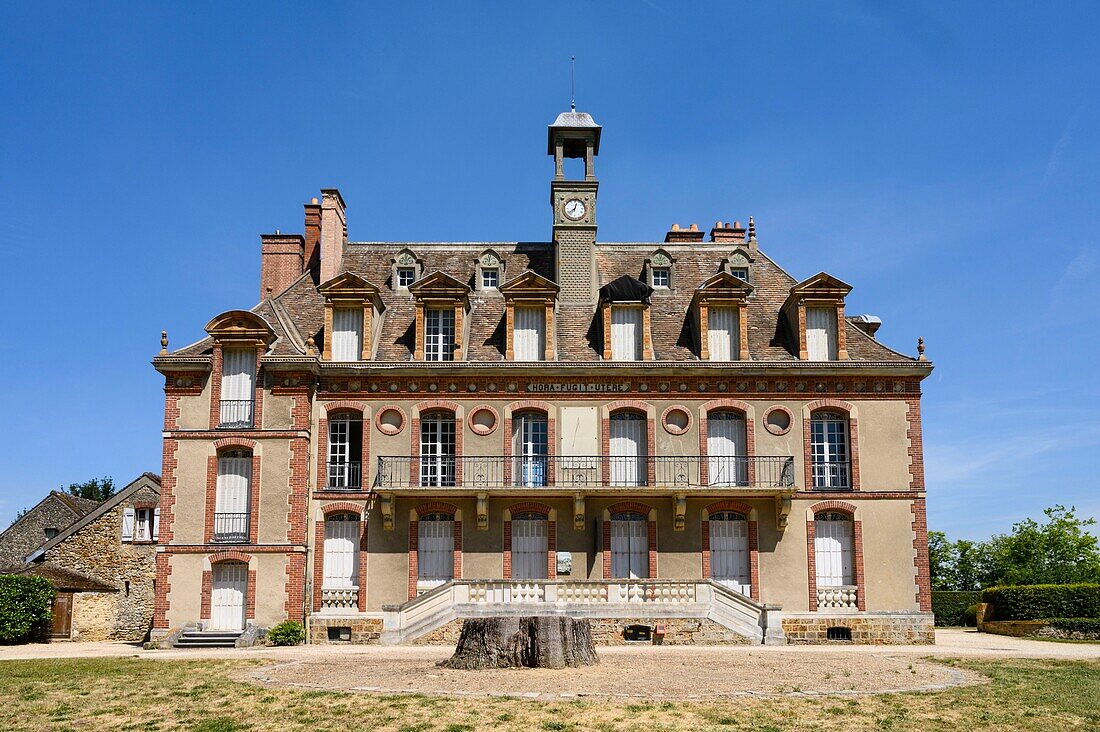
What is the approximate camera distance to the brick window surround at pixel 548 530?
29.0m

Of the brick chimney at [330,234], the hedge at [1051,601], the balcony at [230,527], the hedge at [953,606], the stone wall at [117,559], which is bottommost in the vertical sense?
the hedge at [953,606]

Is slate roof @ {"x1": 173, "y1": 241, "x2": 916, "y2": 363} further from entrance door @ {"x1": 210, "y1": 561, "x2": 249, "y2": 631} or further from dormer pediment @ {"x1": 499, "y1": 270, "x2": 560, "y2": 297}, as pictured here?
entrance door @ {"x1": 210, "y1": 561, "x2": 249, "y2": 631}

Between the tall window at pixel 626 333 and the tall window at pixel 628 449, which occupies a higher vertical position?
the tall window at pixel 626 333

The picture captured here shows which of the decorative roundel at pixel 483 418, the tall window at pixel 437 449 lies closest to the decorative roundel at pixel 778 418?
the decorative roundel at pixel 483 418

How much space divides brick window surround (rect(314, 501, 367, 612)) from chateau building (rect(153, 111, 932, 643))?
0.19ft

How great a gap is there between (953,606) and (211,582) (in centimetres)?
2595

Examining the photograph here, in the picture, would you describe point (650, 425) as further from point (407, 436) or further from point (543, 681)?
point (543, 681)

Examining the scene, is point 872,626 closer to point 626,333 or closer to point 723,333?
point 723,333

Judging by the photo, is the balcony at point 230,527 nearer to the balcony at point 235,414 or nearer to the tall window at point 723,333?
the balcony at point 235,414

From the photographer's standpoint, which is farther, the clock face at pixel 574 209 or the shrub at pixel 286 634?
the clock face at pixel 574 209

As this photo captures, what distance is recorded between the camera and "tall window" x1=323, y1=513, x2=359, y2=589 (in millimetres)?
28969

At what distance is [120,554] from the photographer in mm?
34750

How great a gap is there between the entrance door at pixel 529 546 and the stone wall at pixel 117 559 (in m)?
12.5

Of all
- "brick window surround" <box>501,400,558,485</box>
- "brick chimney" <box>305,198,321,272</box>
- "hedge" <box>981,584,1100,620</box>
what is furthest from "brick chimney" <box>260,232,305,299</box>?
"hedge" <box>981,584,1100,620</box>
